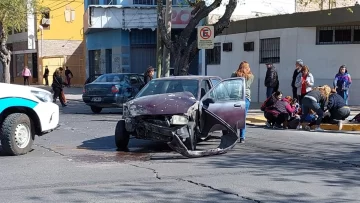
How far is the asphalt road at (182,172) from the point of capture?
661 cm

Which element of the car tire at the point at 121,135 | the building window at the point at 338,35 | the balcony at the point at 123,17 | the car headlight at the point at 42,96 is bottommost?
the car tire at the point at 121,135

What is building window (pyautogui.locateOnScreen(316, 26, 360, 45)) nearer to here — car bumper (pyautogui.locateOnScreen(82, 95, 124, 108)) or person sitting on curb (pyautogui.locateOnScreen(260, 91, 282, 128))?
person sitting on curb (pyautogui.locateOnScreen(260, 91, 282, 128))

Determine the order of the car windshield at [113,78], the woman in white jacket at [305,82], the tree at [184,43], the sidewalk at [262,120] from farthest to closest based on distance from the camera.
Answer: the car windshield at [113,78], the tree at [184,43], the woman in white jacket at [305,82], the sidewalk at [262,120]

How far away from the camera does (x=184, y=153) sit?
915 cm

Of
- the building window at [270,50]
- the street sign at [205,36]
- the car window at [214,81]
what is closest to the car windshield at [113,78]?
the street sign at [205,36]

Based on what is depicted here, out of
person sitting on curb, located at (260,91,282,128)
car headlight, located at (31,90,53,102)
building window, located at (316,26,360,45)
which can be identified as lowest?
person sitting on curb, located at (260,91,282,128)

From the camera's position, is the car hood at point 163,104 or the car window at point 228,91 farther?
the car window at point 228,91

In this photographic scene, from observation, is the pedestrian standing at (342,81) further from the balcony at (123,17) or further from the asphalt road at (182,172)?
the balcony at (123,17)

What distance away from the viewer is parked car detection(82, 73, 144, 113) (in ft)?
59.2

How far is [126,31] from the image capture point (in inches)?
1185

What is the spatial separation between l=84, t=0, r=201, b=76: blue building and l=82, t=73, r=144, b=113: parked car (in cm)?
877

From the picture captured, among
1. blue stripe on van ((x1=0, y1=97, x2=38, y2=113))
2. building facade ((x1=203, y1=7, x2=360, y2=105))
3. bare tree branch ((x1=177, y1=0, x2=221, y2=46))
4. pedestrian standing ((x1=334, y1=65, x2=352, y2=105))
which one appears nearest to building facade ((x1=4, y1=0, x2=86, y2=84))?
building facade ((x1=203, y1=7, x2=360, y2=105))

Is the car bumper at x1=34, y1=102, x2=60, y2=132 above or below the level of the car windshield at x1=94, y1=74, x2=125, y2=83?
below

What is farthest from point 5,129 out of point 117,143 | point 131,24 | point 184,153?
point 131,24
